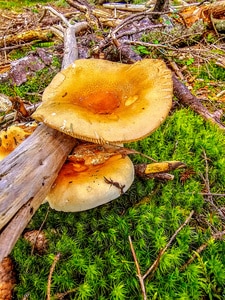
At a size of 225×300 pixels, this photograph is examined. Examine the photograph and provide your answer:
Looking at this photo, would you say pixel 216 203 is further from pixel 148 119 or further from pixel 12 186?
pixel 12 186

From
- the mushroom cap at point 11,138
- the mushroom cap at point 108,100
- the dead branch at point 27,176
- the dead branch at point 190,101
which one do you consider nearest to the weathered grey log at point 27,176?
the dead branch at point 27,176

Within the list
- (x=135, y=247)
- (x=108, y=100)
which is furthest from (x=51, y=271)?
(x=108, y=100)

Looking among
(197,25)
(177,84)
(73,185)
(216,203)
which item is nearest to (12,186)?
(73,185)

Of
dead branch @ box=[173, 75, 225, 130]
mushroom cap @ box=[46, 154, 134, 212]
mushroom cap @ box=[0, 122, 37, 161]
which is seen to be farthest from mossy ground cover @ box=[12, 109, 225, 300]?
dead branch @ box=[173, 75, 225, 130]

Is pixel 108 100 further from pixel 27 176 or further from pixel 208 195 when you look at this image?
pixel 208 195

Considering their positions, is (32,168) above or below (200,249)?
above

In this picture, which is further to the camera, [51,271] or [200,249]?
[200,249]
